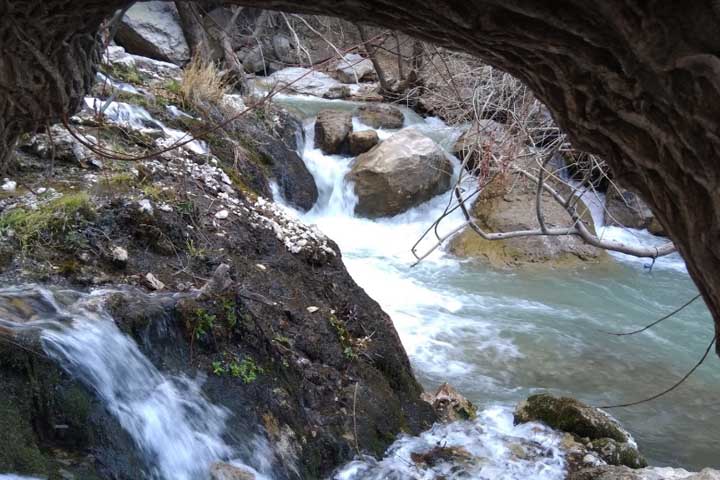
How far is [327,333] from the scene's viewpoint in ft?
13.9

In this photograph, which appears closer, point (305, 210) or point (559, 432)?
point (559, 432)

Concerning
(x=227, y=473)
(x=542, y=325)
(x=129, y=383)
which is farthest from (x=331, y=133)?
(x=227, y=473)

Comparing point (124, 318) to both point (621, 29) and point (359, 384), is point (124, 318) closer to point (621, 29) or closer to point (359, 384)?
point (359, 384)

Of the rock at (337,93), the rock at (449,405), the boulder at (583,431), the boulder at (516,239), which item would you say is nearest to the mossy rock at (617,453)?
the boulder at (583,431)

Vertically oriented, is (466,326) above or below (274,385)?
below

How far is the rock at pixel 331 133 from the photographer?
1086 cm

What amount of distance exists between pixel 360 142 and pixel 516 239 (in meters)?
3.14

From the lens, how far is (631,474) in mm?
4043

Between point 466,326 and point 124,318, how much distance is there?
4.69 m

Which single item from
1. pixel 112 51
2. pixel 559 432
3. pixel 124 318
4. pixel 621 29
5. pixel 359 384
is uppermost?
pixel 112 51

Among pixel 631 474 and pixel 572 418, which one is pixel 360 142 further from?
pixel 631 474

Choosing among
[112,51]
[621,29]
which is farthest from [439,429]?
[112,51]

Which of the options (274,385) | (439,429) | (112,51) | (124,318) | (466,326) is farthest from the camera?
(112,51)

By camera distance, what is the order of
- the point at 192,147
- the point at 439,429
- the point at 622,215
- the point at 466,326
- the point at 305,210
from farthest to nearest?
1. the point at 622,215
2. the point at 305,210
3. the point at 466,326
4. the point at 192,147
5. the point at 439,429
